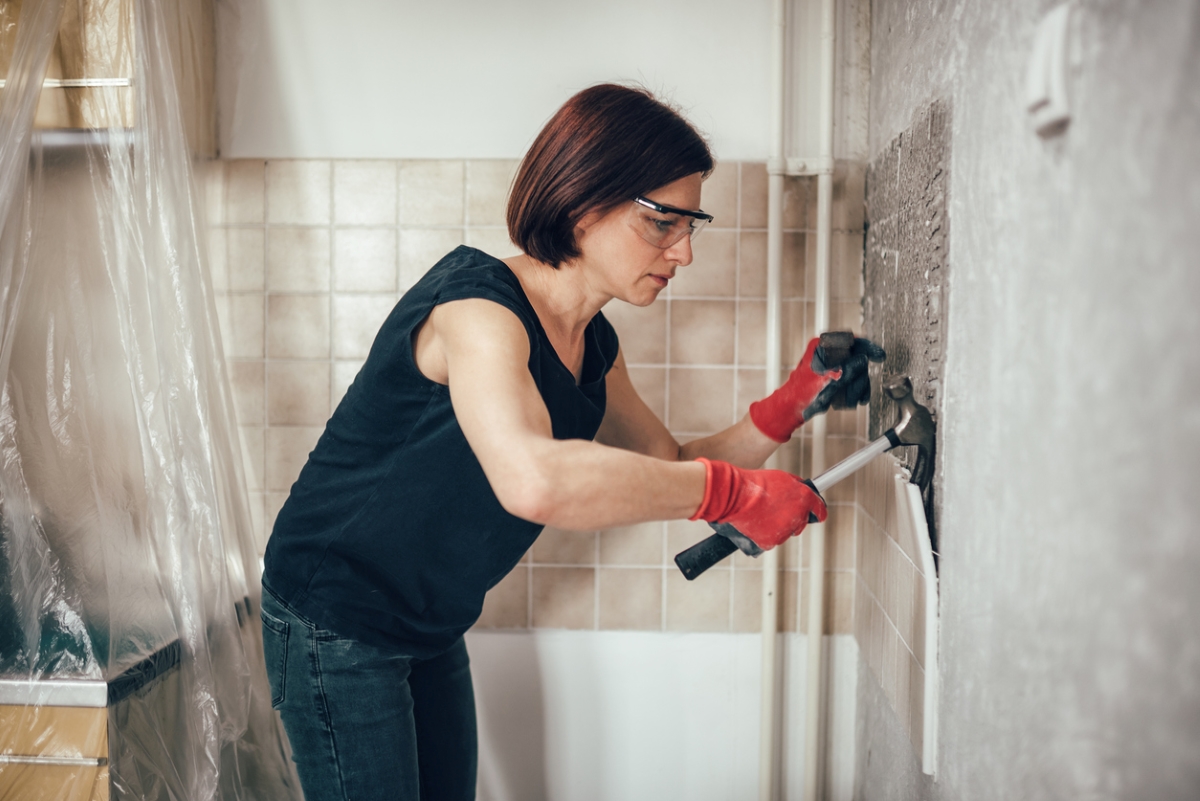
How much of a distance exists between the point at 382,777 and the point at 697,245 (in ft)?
3.51

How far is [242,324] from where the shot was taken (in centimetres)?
153

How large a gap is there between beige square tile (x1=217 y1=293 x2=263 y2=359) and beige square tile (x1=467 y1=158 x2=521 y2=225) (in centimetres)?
49

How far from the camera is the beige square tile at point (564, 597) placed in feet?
5.01

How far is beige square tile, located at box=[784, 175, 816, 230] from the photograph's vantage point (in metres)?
1.46

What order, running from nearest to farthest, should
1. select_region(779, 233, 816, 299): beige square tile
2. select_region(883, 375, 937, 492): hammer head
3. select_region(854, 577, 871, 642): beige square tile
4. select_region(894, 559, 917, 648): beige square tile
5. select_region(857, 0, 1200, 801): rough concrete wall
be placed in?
select_region(857, 0, 1200, 801): rough concrete wall, select_region(883, 375, 937, 492): hammer head, select_region(894, 559, 917, 648): beige square tile, select_region(854, 577, 871, 642): beige square tile, select_region(779, 233, 816, 299): beige square tile

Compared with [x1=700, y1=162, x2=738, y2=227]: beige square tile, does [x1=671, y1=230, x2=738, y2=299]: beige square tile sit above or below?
below

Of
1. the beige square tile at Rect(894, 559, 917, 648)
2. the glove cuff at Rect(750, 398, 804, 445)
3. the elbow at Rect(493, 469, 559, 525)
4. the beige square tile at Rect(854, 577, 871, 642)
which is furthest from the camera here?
the beige square tile at Rect(854, 577, 871, 642)

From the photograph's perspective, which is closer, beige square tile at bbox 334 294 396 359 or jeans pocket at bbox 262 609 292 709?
jeans pocket at bbox 262 609 292 709

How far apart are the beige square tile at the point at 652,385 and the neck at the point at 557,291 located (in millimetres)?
467

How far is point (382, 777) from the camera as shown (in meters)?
0.96

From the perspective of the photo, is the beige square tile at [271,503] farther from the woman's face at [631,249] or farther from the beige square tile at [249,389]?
the woman's face at [631,249]

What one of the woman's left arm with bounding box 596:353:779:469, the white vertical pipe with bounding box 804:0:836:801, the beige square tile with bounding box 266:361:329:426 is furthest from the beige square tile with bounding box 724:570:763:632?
the beige square tile with bounding box 266:361:329:426

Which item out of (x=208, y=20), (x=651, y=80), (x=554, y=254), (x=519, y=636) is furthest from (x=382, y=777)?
(x=208, y=20)

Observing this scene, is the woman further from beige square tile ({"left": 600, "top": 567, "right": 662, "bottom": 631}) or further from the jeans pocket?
beige square tile ({"left": 600, "top": 567, "right": 662, "bottom": 631})
